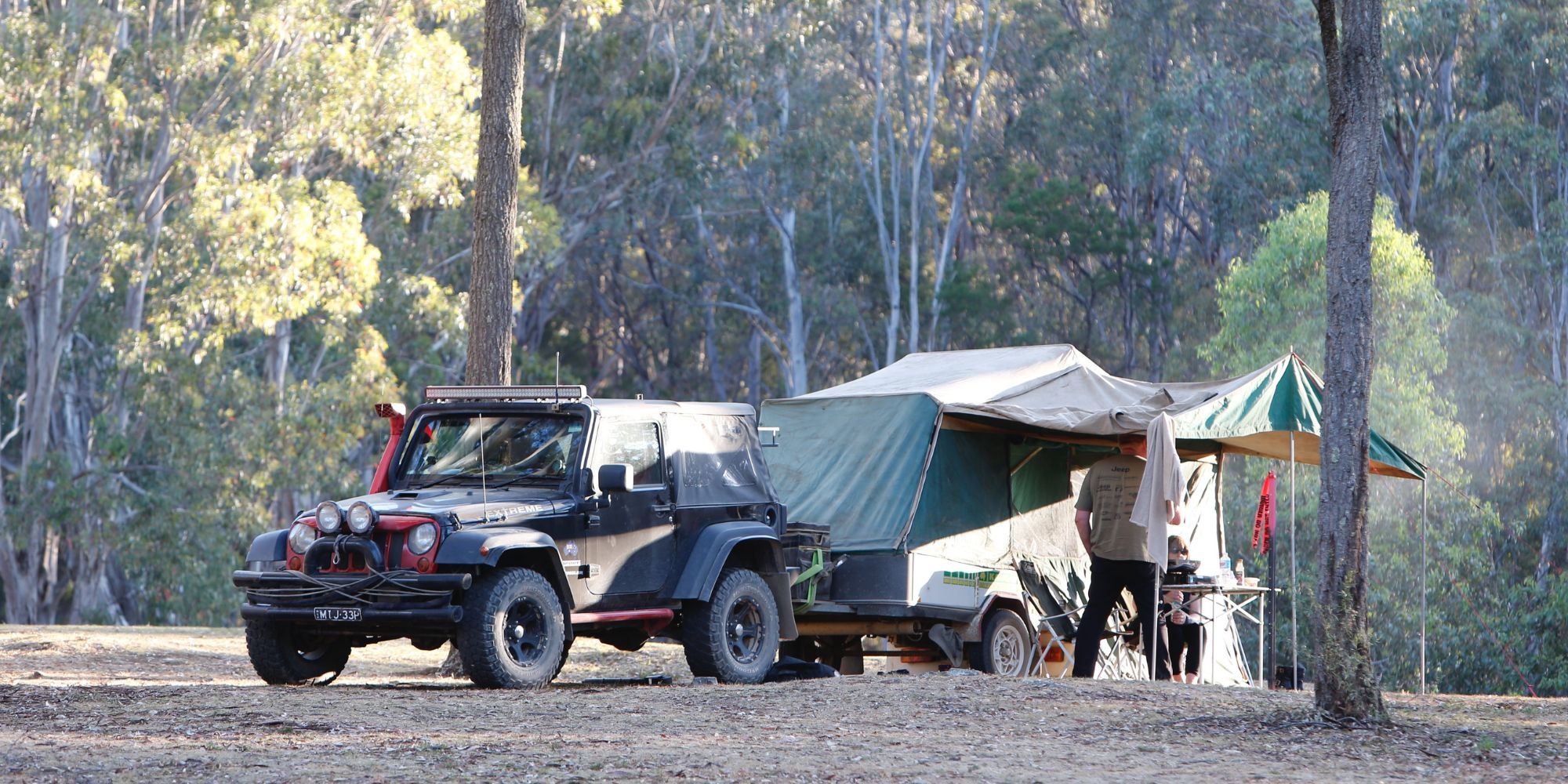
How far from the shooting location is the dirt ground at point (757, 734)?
21.8 ft

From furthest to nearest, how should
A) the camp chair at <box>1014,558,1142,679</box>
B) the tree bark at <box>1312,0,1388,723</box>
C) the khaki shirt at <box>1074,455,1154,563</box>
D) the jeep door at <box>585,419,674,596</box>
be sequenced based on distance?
the camp chair at <box>1014,558,1142,679</box>
the khaki shirt at <box>1074,455,1154,563</box>
the jeep door at <box>585,419,674,596</box>
the tree bark at <box>1312,0,1388,723</box>

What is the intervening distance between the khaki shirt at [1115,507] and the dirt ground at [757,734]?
1500 millimetres

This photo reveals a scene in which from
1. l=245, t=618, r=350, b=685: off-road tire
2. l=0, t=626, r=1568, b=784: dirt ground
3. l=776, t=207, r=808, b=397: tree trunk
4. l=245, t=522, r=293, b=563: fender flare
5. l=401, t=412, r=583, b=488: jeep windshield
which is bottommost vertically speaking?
l=0, t=626, r=1568, b=784: dirt ground

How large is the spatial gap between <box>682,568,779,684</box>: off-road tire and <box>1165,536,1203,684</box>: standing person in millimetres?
3732

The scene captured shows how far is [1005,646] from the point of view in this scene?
502 inches

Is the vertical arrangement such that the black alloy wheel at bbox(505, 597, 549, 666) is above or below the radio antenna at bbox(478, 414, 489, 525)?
below

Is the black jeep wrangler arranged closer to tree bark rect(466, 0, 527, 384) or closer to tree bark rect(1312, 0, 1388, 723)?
tree bark rect(466, 0, 527, 384)

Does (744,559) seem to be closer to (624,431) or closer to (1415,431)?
(624,431)

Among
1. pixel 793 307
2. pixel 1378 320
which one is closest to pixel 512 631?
pixel 1378 320

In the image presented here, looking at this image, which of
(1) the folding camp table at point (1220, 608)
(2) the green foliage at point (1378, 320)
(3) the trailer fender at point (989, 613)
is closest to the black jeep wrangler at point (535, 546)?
(3) the trailer fender at point (989, 613)

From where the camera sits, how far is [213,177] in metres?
22.6

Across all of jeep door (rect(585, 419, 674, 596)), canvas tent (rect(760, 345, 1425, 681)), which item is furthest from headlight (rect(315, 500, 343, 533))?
canvas tent (rect(760, 345, 1425, 681))

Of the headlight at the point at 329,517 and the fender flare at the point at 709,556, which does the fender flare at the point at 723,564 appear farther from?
the headlight at the point at 329,517

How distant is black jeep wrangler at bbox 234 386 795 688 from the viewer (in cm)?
905
